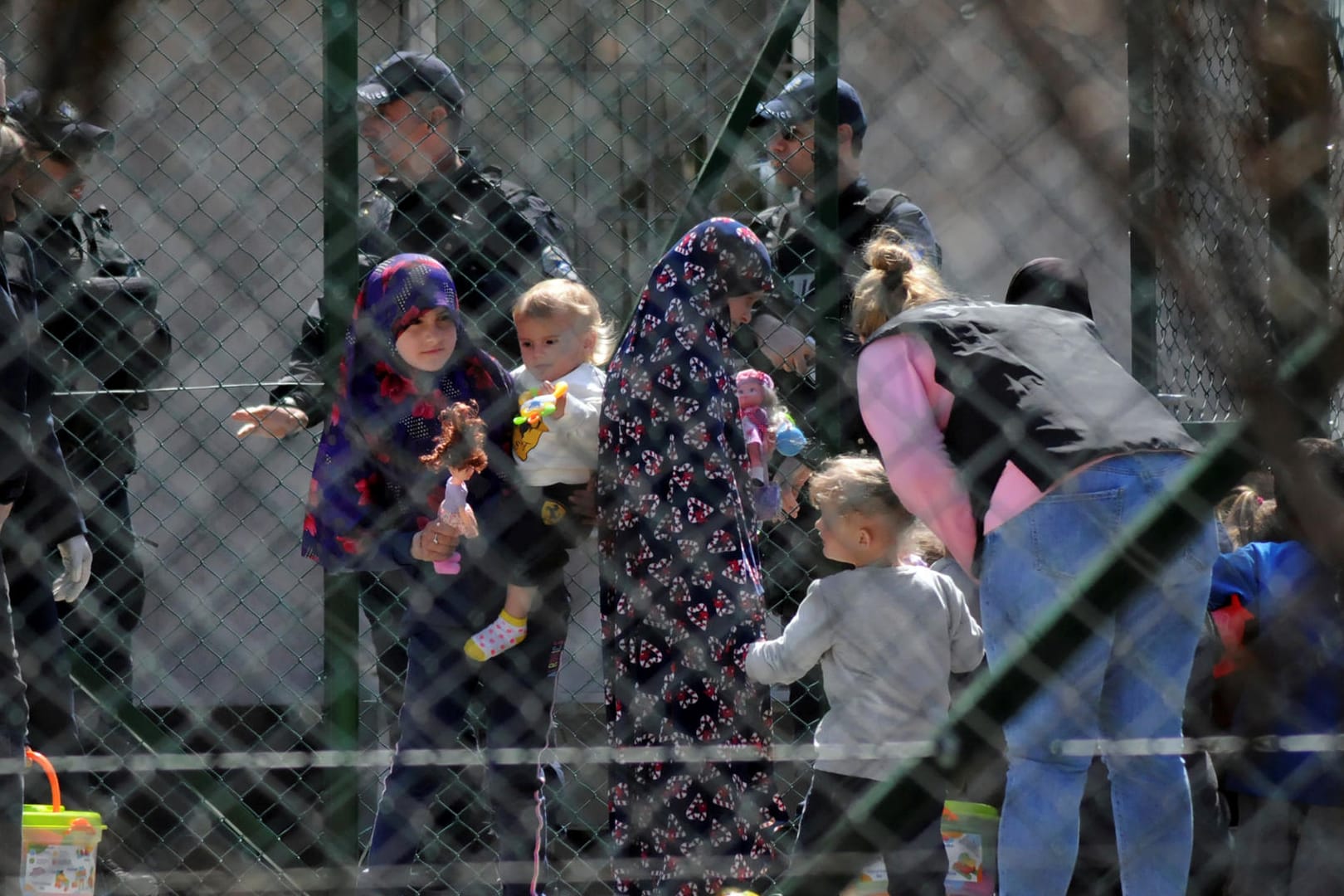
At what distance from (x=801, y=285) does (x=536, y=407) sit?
783 millimetres

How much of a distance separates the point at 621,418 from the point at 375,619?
0.76m

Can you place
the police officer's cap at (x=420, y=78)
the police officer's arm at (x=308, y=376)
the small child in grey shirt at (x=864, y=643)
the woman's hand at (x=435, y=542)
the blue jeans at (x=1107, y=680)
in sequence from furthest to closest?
the police officer's arm at (x=308, y=376) < the police officer's cap at (x=420, y=78) < the woman's hand at (x=435, y=542) < the small child in grey shirt at (x=864, y=643) < the blue jeans at (x=1107, y=680)

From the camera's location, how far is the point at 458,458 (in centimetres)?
313

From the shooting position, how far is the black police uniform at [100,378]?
11.8ft

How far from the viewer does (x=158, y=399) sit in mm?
3783

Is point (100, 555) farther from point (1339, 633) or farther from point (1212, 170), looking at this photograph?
point (1212, 170)

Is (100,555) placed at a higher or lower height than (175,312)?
lower

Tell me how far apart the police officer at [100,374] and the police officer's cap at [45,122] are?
2.38 meters

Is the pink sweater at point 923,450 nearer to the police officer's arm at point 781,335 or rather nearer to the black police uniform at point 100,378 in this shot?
the police officer's arm at point 781,335

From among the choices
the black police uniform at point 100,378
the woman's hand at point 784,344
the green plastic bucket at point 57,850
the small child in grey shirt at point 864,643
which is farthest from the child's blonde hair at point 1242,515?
the black police uniform at point 100,378

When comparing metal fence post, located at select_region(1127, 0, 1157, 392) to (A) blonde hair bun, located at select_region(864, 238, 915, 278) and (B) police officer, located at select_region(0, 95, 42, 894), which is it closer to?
(B) police officer, located at select_region(0, 95, 42, 894)

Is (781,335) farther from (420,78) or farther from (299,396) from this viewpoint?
(299,396)

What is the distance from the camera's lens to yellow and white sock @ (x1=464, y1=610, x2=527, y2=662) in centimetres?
315

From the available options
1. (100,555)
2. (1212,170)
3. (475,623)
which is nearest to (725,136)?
(475,623)
